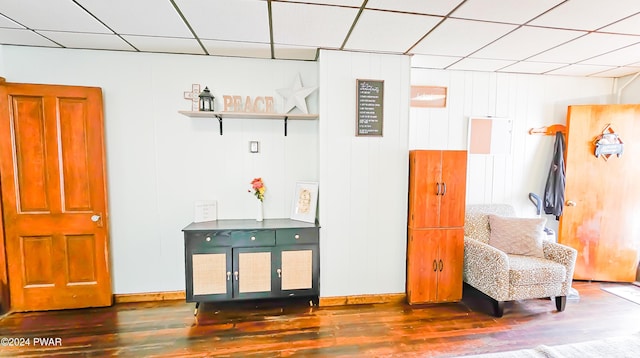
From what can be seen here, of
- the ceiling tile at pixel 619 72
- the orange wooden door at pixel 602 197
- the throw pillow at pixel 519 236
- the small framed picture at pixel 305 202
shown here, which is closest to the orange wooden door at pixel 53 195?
the small framed picture at pixel 305 202

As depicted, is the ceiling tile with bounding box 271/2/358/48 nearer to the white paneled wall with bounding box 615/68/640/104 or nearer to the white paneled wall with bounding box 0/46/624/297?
the white paneled wall with bounding box 0/46/624/297

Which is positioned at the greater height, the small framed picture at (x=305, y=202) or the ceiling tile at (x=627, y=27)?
the ceiling tile at (x=627, y=27)

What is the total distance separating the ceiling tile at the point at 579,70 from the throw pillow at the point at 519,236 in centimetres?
173

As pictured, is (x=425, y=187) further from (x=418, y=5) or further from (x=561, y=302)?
(x=561, y=302)

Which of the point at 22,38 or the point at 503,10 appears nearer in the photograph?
the point at 503,10

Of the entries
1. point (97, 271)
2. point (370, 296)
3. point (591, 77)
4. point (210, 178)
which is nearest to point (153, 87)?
point (210, 178)

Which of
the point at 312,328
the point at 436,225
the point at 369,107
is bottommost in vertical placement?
the point at 312,328

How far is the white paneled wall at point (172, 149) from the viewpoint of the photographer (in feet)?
9.39

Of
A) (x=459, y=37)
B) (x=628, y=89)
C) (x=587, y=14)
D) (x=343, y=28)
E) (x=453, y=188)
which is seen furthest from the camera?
(x=628, y=89)

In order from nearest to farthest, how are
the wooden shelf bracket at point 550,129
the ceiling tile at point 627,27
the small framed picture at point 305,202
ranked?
the ceiling tile at point 627,27, the small framed picture at point 305,202, the wooden shelf bracket at point 550,129

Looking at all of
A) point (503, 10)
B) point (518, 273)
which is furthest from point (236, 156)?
point (518, 273)

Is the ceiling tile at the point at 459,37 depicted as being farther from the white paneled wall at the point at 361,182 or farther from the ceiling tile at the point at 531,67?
the ceiling tile at the point at 531,67

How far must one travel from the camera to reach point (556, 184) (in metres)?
3.50

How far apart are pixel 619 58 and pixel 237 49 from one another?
378 cm
